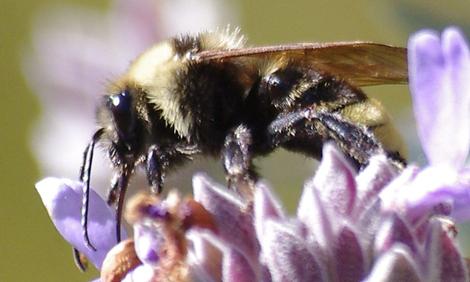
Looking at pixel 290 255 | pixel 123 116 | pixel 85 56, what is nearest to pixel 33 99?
pixel 85 56

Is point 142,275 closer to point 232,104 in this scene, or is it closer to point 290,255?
point 290,255

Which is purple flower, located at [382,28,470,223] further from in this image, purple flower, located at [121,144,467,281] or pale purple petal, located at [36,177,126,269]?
pale purple petal, located at [36,177,126,269]

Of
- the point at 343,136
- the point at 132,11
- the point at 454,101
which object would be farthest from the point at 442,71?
the point at 132,11

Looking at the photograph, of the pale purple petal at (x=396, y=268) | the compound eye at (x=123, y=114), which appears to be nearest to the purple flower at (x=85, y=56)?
the compound eye at (x=123, y=114)

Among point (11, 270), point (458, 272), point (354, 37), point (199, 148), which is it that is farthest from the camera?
point (354, 37)

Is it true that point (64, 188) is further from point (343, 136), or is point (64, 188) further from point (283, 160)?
point (283, 160)

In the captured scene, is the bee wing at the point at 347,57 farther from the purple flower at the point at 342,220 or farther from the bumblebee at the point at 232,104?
the purple flower at the point at 342,220
